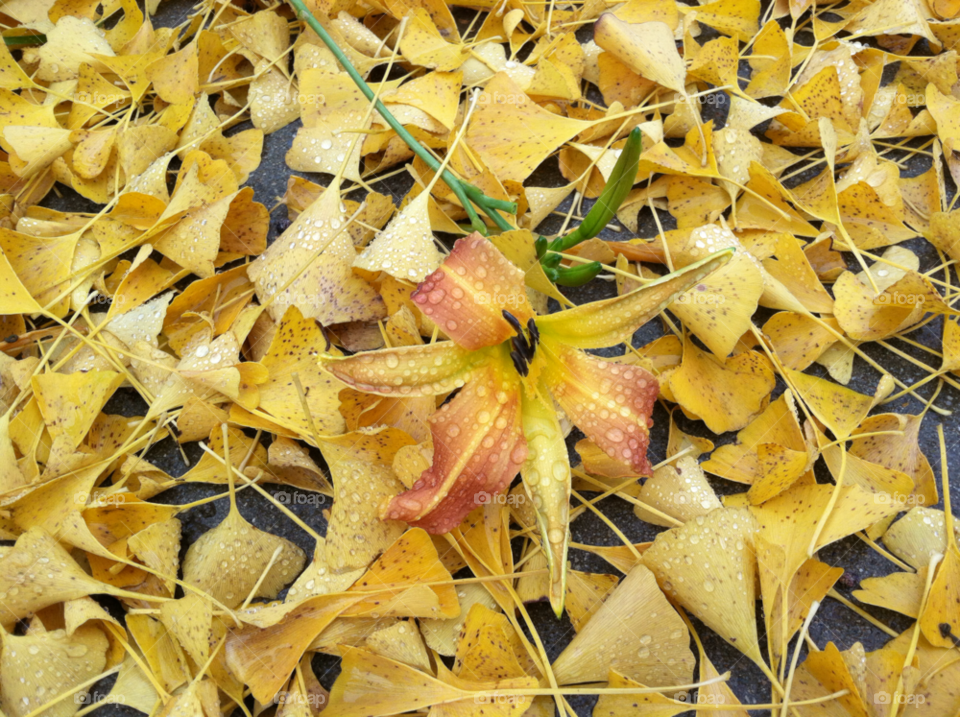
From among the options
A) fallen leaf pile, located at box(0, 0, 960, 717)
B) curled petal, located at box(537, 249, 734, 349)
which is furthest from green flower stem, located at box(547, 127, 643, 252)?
curled petal, located at box(537, 249, 734, 349)

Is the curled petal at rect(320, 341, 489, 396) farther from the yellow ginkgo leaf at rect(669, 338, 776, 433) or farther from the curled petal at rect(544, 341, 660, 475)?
the yellow ginkgo leaf at rect(669, 338, 776, 433)

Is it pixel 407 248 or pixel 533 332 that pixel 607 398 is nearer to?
pixel 533 332

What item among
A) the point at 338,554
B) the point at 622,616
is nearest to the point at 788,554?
the point at 622,616

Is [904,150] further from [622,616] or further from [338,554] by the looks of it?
[338,554]

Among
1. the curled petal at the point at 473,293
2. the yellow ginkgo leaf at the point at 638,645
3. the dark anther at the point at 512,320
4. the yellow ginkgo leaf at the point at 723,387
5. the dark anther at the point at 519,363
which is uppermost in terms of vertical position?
the curled petal at the point at 473,293

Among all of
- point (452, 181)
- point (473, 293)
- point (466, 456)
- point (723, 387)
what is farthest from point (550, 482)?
point (452, 181)

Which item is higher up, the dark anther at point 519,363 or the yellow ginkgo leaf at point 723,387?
the dark anther at point 519,363

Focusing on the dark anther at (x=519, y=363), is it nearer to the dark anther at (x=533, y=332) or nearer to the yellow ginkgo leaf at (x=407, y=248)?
the dark anther at (x=533, y=332)

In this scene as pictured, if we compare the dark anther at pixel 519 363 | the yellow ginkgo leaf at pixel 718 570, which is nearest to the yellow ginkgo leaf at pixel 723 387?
the yellow ginkgo leaf at pixel 718 570
